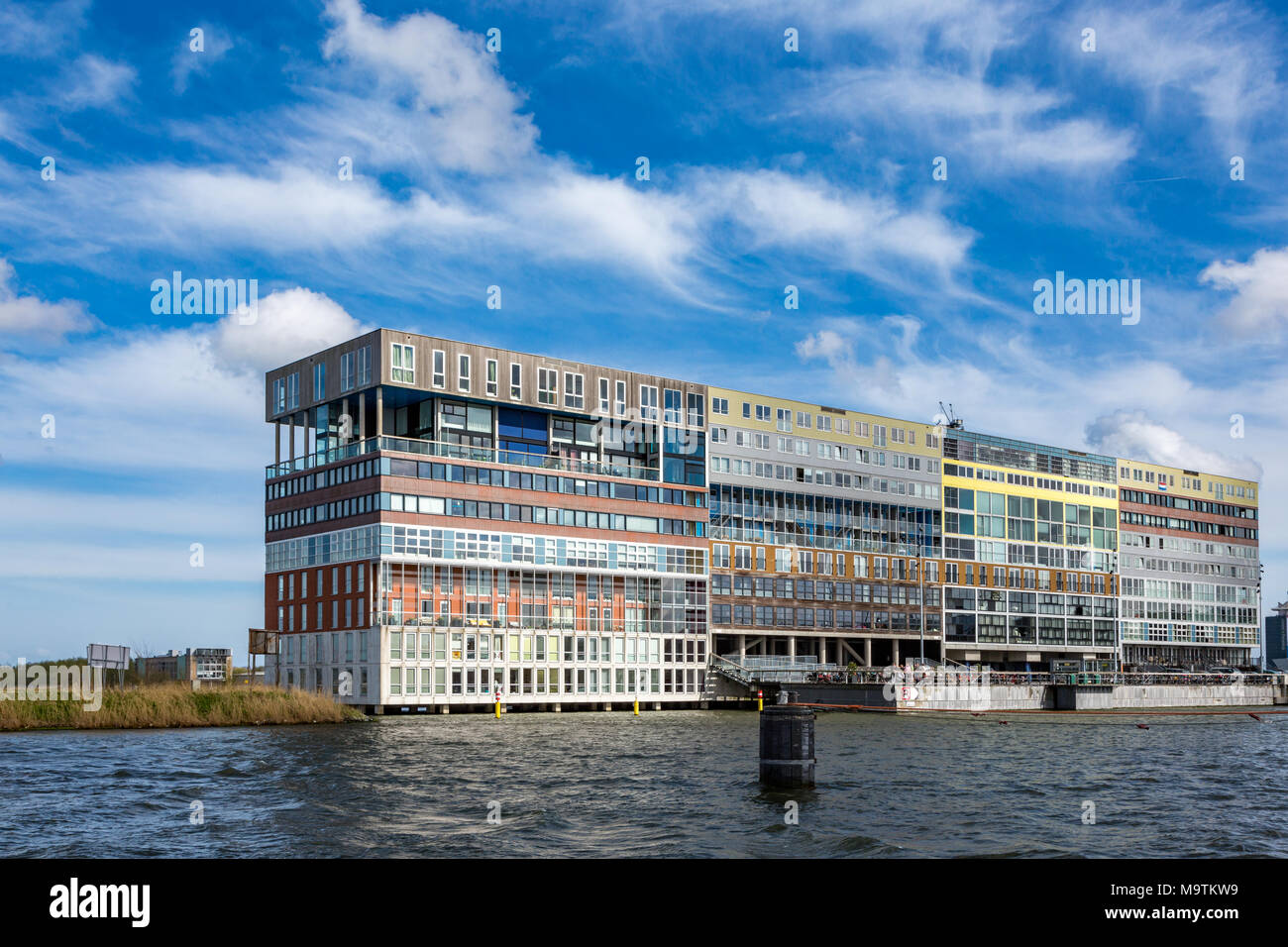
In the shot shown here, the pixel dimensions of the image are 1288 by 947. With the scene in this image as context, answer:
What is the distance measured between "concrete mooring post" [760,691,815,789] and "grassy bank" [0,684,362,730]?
42744 millimetres

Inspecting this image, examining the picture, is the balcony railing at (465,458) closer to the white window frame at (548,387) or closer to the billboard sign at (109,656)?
the white window frame at (548,387)

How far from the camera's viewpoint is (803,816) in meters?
32.8

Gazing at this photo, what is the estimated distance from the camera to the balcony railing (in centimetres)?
10062

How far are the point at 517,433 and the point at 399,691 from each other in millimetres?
25489

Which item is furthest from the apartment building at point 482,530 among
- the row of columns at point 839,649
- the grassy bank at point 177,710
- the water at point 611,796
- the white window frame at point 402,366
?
the water at point 611,796

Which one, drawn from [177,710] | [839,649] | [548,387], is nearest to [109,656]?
[177,710]

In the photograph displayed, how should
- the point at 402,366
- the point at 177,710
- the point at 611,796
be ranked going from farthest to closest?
the point at 402,366 < the point at 177,710 < the point at 611,796

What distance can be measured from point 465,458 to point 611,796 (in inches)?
2672

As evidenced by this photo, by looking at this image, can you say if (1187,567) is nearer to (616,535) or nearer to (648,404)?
(648,404)

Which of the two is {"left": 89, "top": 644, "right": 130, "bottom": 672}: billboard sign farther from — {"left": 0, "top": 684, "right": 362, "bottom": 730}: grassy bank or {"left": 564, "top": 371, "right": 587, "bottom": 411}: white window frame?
{"left": 564, "top": 371, "right": 587, "bottom": 411}: white window frame

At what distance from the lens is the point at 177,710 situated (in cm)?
7031

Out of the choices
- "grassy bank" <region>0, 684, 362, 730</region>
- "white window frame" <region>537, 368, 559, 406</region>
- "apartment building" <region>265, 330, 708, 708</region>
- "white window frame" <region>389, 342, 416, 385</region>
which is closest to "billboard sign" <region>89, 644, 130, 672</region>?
"grassy bank" <region>0, 684, 362, 730</region>
